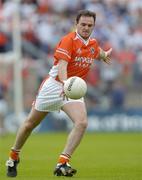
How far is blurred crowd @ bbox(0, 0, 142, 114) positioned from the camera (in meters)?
25.9

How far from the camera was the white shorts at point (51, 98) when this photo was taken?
10773 mm

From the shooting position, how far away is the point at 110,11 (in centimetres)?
2925

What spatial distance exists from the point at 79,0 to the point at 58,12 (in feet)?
3.51

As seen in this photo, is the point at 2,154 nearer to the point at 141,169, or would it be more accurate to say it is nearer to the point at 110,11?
the point at 141,169

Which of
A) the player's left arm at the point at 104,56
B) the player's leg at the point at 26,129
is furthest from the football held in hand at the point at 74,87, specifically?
the player's left arm at the point at 104,56

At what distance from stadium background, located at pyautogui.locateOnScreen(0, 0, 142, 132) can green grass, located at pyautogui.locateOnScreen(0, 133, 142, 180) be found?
2.62 metres

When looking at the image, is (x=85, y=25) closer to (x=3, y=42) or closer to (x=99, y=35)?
(x=3, y=42)

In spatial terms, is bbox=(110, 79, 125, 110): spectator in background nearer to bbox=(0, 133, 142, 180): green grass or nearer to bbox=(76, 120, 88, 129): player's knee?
bbox=(0, 133, 142, 180): green grass

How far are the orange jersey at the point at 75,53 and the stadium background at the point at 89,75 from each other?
1375cm

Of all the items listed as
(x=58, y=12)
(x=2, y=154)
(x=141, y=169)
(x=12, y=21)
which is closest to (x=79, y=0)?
(x=58, y=12)

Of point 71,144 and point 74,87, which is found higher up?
point 74,87

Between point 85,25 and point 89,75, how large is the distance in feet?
50.7

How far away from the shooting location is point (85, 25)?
10.6 metres

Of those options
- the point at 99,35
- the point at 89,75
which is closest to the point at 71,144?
the point at 89,75
